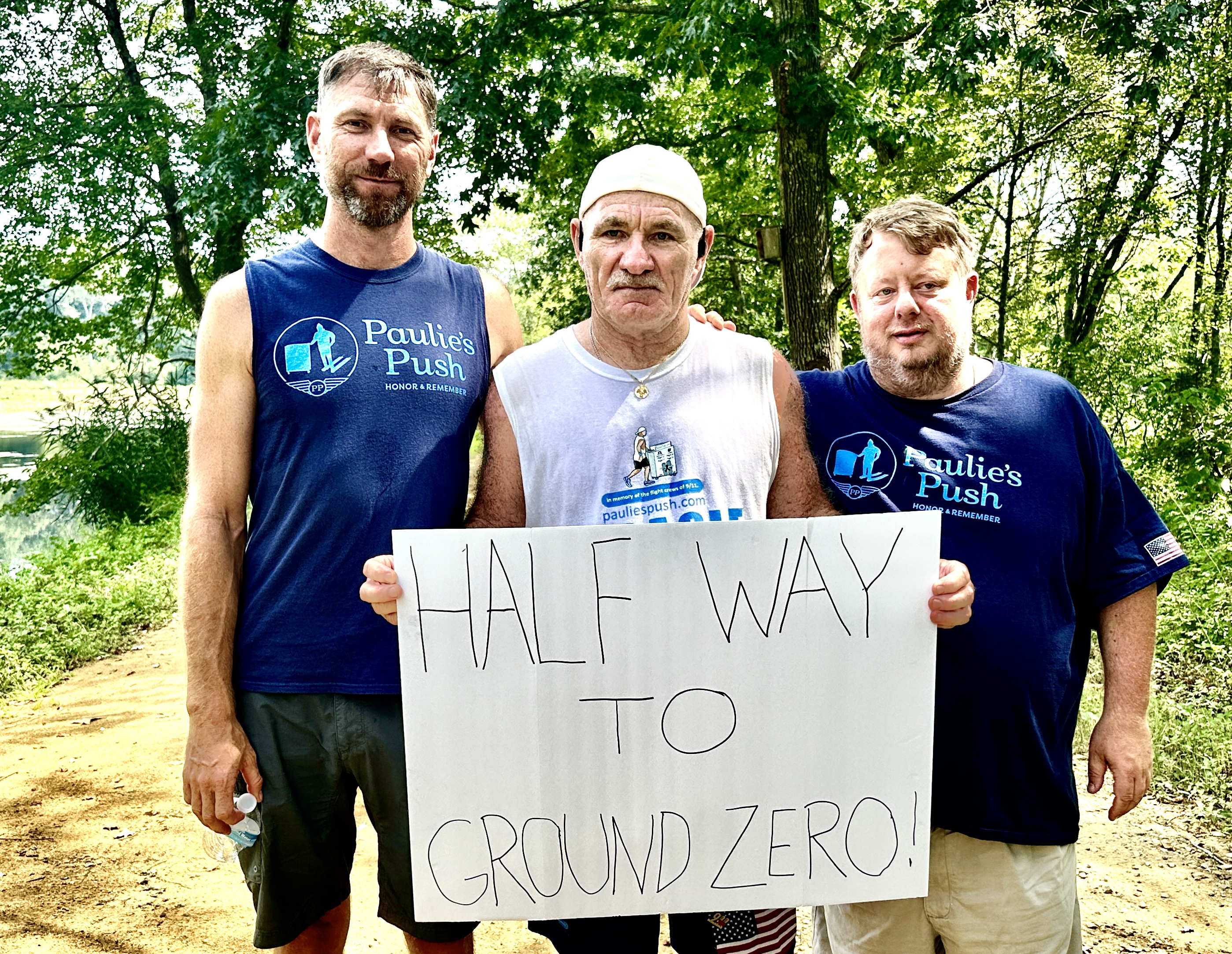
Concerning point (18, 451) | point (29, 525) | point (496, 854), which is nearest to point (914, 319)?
point (496, 854)

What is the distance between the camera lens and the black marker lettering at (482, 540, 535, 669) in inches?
74.6

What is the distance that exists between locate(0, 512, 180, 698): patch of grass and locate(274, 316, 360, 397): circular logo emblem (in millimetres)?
5746

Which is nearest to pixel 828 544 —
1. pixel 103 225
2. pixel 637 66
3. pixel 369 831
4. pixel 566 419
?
pixel 566 419

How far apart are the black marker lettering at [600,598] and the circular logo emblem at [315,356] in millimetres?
768

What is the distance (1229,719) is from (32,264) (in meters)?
18.8

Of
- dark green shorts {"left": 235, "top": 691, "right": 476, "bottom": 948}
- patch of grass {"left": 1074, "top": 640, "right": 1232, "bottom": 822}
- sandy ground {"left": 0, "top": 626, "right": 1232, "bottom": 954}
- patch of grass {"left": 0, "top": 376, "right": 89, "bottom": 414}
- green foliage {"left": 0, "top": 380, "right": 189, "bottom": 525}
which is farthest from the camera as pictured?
patch of grass {"left": 0, "top": 376, "right": 89, "bottom": 414}

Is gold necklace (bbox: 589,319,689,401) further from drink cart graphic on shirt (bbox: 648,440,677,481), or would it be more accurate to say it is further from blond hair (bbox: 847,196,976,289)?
blond hair (bbox: 847,196,976,289)

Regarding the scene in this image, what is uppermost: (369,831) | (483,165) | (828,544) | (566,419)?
(483,165)

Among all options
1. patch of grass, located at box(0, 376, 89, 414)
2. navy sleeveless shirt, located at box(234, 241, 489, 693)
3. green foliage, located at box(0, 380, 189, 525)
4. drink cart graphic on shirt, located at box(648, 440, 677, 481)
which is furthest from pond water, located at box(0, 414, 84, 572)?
drink cart graphic on shirt, located at box(648, 440, 677, 481)

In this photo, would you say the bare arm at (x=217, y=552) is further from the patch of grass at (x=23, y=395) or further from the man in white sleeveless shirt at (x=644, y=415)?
the patch of grass at (x=23, y=395)

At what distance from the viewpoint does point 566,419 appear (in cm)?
211

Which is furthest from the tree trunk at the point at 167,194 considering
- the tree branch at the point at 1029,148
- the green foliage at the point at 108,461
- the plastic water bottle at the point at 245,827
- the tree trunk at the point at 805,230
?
the plastic water bottle at the point at 245,827

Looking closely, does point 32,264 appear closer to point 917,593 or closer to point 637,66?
point 637,66

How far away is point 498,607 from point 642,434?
486 mm
